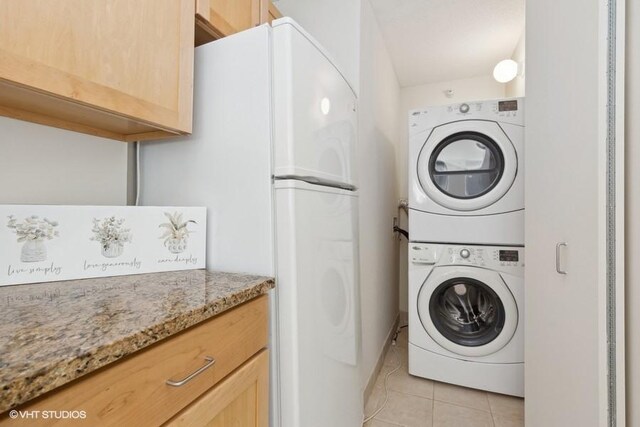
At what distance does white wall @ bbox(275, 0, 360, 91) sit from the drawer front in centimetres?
143

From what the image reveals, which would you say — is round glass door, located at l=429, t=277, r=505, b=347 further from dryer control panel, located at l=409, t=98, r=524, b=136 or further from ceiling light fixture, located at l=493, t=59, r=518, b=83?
ceiling light fixture, located at l=493, t=59, r=518, b=83

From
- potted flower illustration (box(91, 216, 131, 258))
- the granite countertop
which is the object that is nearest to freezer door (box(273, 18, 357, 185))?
the granite countertop

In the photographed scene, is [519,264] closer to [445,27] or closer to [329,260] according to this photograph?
[329,260]

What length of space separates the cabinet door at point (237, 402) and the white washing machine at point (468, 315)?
4.50 feet

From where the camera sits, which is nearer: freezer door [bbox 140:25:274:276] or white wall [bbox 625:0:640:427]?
white wall [bbox 625:0:640:427]

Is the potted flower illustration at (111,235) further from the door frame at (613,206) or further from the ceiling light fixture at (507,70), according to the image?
the ceiling light fixture at (507,70)

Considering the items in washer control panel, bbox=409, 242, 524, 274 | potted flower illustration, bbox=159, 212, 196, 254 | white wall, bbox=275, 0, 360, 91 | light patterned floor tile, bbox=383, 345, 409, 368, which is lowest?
light patterned floor tile, bbox=383, 345, 409, 368

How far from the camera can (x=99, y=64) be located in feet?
2.43

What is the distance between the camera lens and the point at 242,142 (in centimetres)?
94

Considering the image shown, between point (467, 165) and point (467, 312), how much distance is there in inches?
38.9

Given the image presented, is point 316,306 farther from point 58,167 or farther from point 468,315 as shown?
point 468,315

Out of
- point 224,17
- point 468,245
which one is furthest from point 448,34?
point 224,17

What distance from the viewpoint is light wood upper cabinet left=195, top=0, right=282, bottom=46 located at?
3.32 ft

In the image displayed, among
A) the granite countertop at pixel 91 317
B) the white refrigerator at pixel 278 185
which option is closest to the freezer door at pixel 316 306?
the white refrigerator at pixel 278 185
